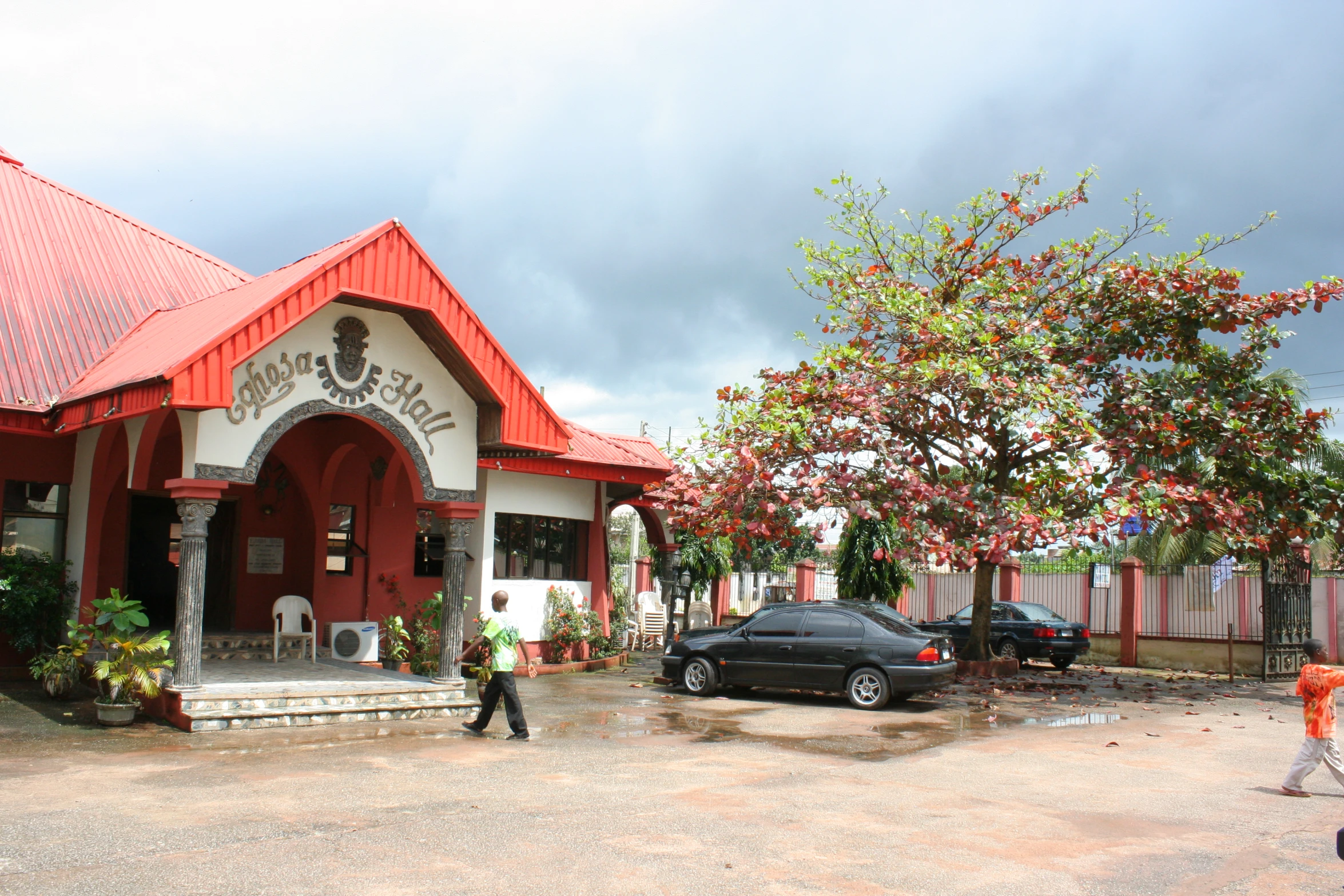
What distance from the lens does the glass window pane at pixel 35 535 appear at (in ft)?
45.4

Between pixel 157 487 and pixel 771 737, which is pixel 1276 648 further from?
pixel 157 487

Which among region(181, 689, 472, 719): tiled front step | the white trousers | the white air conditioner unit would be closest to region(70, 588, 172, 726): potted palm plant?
region(181, 689, 472, 719): tiled front step

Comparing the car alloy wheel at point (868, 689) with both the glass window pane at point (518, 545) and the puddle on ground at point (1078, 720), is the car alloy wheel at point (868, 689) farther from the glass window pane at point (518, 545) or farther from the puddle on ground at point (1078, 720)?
the glass window pane at point (518, 545)

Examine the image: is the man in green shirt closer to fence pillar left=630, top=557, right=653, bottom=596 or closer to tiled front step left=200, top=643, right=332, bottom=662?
tiled front step left=200, top=643, right=332, bottom=662

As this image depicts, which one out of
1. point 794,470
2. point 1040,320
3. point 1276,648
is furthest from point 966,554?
point 1276,648

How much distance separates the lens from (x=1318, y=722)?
870cm

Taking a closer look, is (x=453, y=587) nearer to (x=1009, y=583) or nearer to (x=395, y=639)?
(x=395, y=639)

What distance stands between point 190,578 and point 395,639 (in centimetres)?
507

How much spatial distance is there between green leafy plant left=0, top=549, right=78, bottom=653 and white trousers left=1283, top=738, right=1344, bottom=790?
1402 cm

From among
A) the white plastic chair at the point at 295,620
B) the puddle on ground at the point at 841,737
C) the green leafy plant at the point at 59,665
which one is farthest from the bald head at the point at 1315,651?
the green leafy plant at the point at 59,665

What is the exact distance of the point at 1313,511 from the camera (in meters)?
17.3

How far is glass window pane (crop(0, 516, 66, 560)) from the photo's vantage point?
13852mm

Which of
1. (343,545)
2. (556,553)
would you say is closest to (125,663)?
(343,545)

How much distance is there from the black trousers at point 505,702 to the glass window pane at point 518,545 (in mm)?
6216
